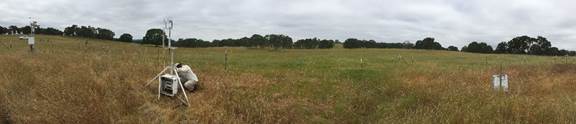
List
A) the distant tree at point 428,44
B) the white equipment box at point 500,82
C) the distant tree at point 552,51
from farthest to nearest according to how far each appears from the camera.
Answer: the distant tree at point 428,44 → the distant tree at point 552,51 → the white equipment box at point 500,82

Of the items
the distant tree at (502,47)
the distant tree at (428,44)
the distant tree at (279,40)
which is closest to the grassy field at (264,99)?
the distant tree at (279,40)

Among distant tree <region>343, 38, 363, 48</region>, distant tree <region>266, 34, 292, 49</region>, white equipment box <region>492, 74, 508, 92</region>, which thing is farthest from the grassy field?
distant tree <region>343, 38, 363, 48</region>

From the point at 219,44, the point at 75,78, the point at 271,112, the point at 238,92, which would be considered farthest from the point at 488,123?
the point at 219,44

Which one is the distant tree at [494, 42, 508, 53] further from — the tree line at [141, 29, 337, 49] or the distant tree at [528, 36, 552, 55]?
the tree line at [141, 29, 337, 49]

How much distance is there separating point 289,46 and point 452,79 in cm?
5828

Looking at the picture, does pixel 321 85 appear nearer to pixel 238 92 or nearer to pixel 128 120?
pixel 238 92

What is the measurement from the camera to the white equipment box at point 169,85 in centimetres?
1611

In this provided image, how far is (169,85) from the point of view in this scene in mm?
16344

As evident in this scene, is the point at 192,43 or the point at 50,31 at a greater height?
the point at 50,31

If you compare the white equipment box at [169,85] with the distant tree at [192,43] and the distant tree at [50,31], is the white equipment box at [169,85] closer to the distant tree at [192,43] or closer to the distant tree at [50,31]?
the distant tree at [192,43]

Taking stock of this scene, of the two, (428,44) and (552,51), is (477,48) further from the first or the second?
(552,51)

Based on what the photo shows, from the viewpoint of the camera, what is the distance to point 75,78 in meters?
17.8

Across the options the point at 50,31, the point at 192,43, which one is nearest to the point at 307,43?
the point at 192,43

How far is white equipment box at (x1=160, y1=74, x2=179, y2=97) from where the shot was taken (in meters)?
16.1
